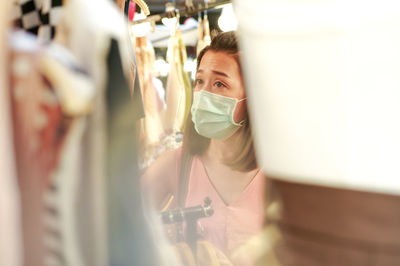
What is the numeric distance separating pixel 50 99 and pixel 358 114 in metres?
0.49

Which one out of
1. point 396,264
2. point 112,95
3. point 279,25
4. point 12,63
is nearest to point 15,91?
point 12,63

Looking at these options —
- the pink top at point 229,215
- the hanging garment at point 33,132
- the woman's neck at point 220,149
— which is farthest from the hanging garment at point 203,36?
the hanging garment at point 33,132

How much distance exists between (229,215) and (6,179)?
0.95m

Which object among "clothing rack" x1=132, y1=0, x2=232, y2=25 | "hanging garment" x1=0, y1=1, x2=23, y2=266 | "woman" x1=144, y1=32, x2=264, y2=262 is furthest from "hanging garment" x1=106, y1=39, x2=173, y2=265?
"clothing rack" x1=132, y1=0, x2=232, y2=25

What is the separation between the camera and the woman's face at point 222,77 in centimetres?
143

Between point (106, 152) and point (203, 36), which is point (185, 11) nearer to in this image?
point (203, 36)

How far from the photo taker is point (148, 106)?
5.48ft

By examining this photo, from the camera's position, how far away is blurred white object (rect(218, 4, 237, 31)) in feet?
4.62

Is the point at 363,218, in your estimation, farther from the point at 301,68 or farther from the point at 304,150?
the point at 301,68

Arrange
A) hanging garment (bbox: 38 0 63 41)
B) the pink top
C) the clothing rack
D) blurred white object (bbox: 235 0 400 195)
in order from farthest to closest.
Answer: the pink top, the clothing rack, hanging garment (bbox: 38 0 63 41), blurred white object (bbox: 235 0 400 195)

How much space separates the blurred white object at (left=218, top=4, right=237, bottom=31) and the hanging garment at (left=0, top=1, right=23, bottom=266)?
2.68ft

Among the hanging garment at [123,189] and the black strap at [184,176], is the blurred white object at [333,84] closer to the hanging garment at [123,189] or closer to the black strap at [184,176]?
the hanging garment at [123,189]

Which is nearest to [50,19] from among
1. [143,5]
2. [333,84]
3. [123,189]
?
[123,189]

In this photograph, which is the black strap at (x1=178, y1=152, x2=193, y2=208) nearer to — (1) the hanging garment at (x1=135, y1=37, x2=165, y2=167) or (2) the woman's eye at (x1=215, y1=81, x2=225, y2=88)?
(1) the hanging garment at (x1=135, y1=37, x2=165, y2=167)
